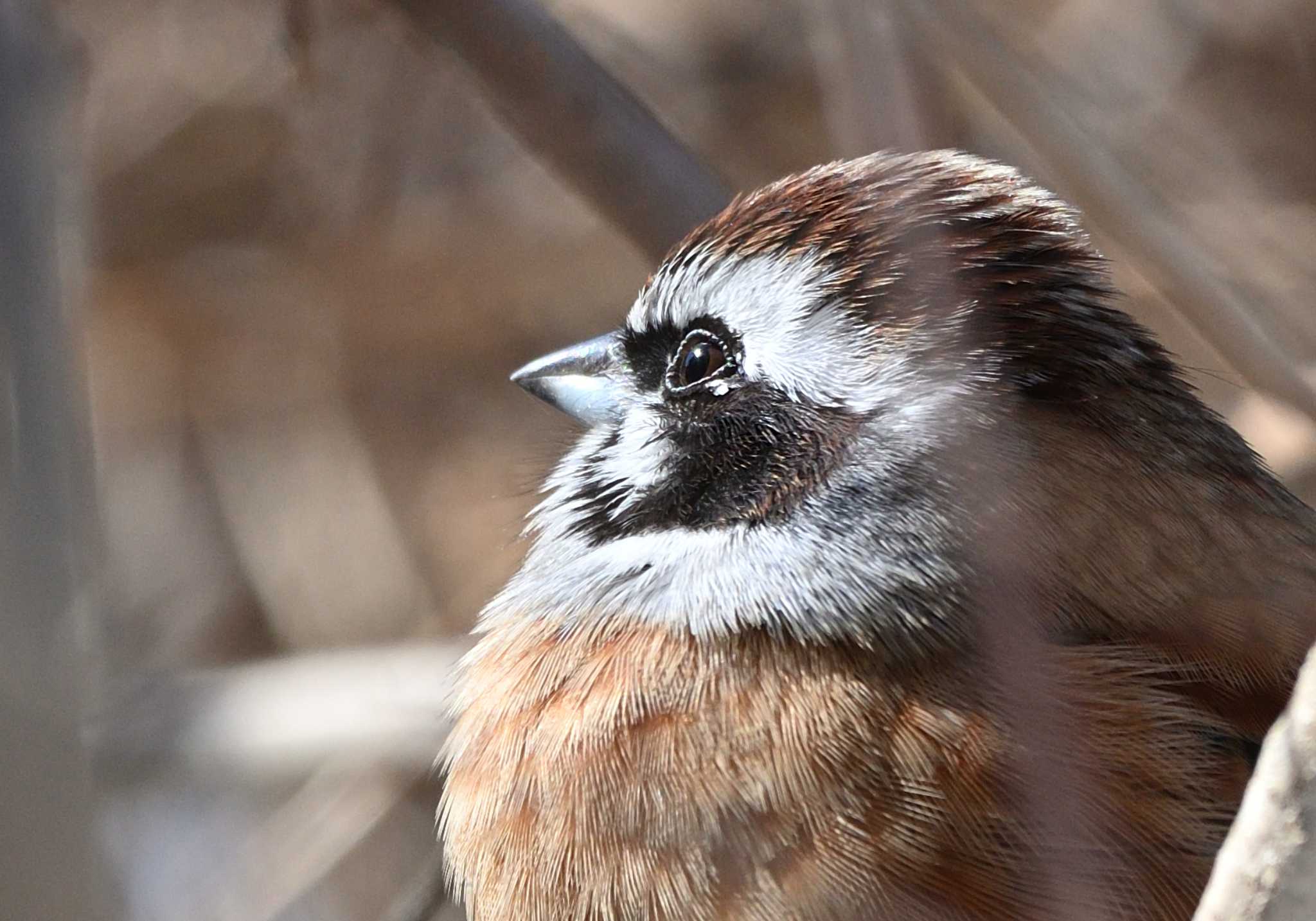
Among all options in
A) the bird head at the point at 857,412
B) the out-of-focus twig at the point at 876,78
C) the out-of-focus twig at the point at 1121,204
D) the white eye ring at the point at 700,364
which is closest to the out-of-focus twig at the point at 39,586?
the bird head at the point at 857,412

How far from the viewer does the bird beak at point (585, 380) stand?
81.0 inches

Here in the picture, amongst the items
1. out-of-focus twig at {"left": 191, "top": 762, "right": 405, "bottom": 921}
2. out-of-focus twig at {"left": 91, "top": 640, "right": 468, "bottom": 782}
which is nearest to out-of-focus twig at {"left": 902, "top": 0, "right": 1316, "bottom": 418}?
out-of-focus twig at {"left": 91, "top": 640, "right": 468, "bottom": 782}

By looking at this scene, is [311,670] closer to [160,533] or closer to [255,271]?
[160,533]

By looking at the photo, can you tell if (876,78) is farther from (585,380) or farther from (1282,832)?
(1282,832)

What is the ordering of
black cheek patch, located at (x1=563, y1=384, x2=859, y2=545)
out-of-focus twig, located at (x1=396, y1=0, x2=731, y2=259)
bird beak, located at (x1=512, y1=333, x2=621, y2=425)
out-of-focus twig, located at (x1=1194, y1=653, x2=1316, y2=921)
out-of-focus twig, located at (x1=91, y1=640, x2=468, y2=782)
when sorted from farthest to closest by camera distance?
1. out-of-focus twig, located at (x1=91, y1=640, x2=468, y2=782)
2. out-of-focus twig, located at (x1=396, y1=0, x2=731, y2=259)
3. bird beak, located at (x1=512, y1=333, x2=621, y2=425)
4. black cheek patch, located at (x1=563, y1=384, x2=859, y2=545)
5. out-of-focus twig, located at (x1=1194, y1=653, x2=1316, y2=921)

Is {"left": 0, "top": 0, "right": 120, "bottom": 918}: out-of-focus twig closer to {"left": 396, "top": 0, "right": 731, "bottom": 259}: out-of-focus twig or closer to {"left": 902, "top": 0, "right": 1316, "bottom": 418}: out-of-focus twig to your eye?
{"left": 396, "top": 0, "right": 731, "bottom": 259}: out-of-focus twig

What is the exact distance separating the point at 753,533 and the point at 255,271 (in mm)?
3289

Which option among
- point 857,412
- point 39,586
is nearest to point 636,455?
point 857,412

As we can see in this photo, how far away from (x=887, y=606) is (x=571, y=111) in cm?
97

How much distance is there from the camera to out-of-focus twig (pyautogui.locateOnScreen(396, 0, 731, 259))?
7.41 feet

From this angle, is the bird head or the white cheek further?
the white cheek

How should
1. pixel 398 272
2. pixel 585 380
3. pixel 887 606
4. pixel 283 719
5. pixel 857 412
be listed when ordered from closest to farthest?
pixel 887 606
pixel 857 412
pixel 585 380
pixel 283 719
pixel 398 272

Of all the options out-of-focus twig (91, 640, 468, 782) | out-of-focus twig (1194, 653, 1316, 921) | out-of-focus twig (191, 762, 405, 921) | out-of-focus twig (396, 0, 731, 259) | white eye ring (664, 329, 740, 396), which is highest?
out-of-focus twig (396, 0, 731, 259)

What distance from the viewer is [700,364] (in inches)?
76.0
